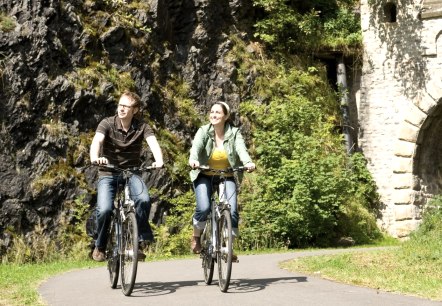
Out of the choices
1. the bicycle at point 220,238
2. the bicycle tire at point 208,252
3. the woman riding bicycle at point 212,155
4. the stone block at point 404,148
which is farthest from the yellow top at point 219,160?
the stone block at point 404,148

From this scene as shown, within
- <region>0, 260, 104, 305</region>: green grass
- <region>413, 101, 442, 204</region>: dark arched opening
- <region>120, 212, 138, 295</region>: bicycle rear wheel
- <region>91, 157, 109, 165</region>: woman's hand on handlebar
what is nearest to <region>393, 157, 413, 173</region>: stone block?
<region>413, 101, 442, 204</region>: dark arched opening

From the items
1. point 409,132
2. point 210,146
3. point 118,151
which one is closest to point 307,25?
point 409,132

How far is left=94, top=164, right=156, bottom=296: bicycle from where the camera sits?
7504 millimetres

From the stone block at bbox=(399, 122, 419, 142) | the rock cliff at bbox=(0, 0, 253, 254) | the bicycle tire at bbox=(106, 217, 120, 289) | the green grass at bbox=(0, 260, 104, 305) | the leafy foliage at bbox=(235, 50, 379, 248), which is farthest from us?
the stone block at bbox=(399, 122, 419, 142)

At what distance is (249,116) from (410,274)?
10075mm

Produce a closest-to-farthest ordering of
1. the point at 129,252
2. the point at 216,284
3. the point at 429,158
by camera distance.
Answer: the point at 129,252
the point at 216,284
the point at 429,158

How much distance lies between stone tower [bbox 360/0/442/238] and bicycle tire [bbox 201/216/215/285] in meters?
12.3

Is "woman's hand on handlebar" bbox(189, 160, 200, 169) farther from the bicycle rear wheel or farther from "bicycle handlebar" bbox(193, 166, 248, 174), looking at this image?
the bicycle rear wheel

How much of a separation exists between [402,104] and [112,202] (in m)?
13.4

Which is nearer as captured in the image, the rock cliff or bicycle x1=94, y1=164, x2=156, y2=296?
bicycle x1=94, y1=164, x2=156, y2=296

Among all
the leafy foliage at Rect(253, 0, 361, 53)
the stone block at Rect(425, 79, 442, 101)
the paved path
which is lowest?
the paved path

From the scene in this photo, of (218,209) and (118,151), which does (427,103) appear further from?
(118,151)

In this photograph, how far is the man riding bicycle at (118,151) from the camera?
797cm

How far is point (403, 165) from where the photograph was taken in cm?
2008
